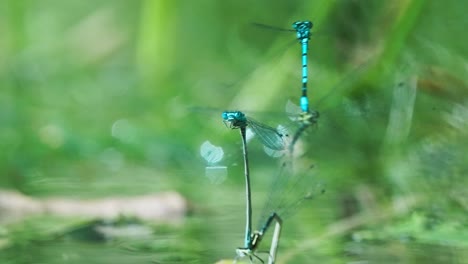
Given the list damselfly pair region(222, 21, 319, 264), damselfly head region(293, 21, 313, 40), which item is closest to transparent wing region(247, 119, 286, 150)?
damselfly pair region(222, 21, 319, 264)

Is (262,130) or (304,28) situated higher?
(304,28)

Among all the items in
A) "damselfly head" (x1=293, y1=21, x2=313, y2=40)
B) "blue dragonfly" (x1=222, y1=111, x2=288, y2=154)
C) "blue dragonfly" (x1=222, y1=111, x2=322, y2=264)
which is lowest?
"blue dragonfly" (x1=222, y1=111, x2=322, y2=264)

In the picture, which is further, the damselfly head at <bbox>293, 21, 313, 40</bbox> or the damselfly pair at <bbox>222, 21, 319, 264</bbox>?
the damselfly head at <bbox>293, 21, 313, 40</bbox>

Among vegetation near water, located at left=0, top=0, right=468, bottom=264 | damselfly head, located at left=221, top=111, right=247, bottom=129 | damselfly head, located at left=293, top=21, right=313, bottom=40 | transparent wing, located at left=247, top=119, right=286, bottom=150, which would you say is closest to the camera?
damselfly head, located at left=221, top=111, right=247, bottom=129

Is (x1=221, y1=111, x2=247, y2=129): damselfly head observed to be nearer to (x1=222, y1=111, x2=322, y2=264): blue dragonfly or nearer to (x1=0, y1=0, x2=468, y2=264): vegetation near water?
(x1=222, y1=111, x2=322, y2=264): blue dragonfly

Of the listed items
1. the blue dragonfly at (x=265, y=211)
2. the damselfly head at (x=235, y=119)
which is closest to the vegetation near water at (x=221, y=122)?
the blue dragonfly at (x=265, y=211)

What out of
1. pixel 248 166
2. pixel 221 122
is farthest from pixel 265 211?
pixel 221 122

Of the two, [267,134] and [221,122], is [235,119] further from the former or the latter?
[221,122]

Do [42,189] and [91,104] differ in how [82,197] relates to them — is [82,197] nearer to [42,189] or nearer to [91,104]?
[42,189]

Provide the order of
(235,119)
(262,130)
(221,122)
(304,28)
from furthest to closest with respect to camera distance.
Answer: (221,122) → (304,28) → (262,130) → (235,119)
